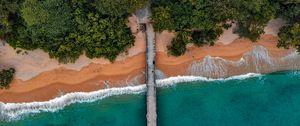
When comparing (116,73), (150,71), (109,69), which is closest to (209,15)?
(150,71)

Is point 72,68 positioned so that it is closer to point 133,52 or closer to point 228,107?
point 133,52

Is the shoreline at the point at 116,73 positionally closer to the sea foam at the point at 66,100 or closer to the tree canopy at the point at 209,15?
the sea foam at the point at 66,100

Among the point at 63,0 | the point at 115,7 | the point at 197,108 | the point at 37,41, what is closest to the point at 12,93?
the point at 37,41

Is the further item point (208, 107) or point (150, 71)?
point (208, 107)

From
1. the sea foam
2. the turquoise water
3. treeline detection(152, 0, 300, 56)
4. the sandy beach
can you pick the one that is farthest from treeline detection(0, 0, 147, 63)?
the turquoise water

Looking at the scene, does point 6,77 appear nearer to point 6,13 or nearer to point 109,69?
point 6,13
